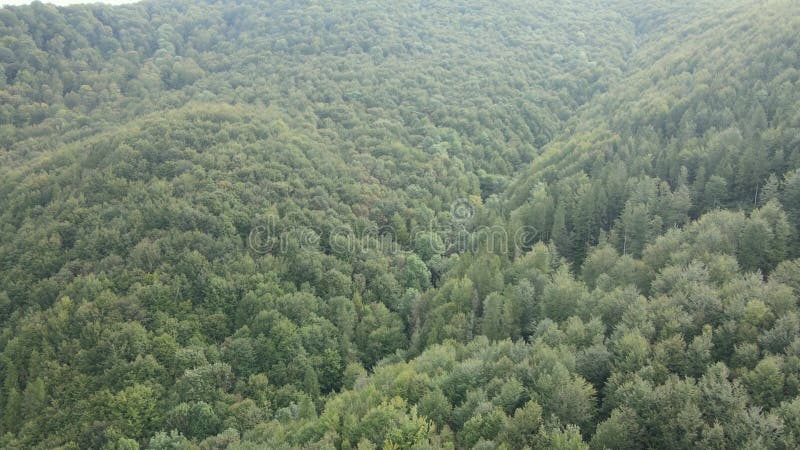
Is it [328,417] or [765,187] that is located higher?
[765,187]

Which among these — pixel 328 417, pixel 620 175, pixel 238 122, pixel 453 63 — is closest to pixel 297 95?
pixel 238 122

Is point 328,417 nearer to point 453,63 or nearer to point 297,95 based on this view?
point 297,95

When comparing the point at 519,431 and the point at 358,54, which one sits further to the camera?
the point at 358,54

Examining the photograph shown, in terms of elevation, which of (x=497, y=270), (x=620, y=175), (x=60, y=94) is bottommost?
(x=497, y=270)

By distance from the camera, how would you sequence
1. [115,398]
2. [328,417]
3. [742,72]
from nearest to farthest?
[328,417], [115,398], [742,72]

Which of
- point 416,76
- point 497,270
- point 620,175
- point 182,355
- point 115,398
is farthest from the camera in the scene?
point 416,76

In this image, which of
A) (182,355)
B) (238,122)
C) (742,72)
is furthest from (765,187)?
(238,122)

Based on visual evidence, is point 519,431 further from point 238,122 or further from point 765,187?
point 238,122
